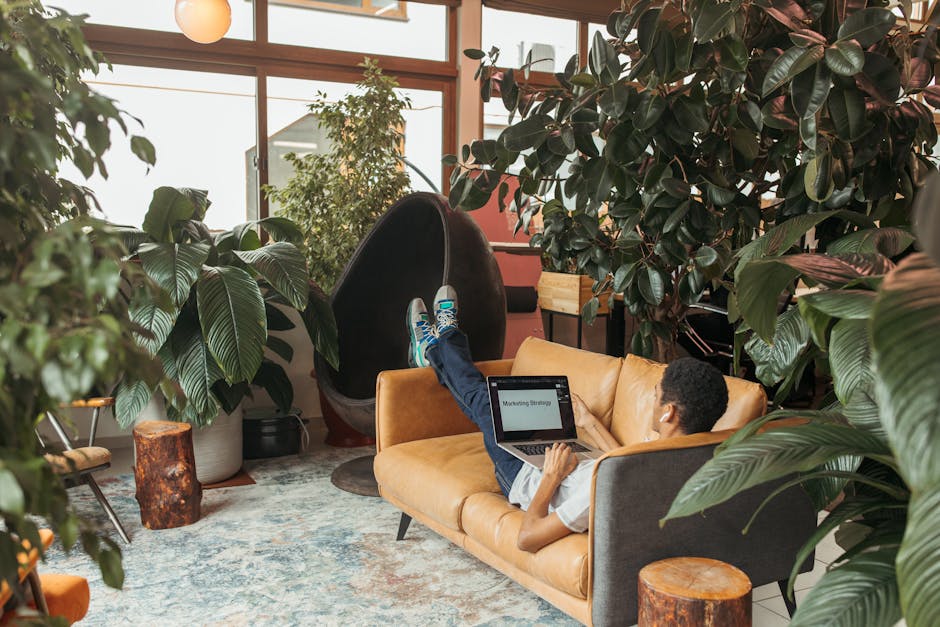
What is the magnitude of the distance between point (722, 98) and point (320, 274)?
117 inches

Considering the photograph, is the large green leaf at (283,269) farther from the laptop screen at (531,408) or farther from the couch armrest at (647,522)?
the couch armrest at (647,522)

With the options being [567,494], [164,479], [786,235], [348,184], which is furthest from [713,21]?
[348,184]

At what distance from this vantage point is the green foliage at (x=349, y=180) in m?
4.85

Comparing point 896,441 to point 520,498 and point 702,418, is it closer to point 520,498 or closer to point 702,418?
point 702,418

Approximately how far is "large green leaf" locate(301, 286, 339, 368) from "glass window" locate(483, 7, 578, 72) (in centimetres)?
308

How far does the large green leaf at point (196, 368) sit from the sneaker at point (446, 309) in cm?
100

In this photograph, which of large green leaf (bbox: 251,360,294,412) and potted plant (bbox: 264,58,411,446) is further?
potted plant (bbox: 264,58,411,446)

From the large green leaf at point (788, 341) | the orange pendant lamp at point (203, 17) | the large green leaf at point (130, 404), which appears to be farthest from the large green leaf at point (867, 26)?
the orange pendant lamp at point (203, 17)

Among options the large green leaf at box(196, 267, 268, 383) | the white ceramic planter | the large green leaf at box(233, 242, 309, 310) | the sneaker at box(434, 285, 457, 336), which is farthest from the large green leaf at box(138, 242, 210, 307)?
the sneaker at box(434, 285, 457, 336)

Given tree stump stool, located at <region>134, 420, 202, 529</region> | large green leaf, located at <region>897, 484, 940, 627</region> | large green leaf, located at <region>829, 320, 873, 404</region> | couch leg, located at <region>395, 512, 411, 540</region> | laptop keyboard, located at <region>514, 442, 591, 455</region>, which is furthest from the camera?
tree stump stool, located at <region>134, 420, 202, 529</region>

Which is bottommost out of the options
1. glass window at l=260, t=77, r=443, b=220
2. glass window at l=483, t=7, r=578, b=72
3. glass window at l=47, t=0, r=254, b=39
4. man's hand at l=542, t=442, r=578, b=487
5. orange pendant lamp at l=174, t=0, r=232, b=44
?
man's hand at l=542, t=442, r=578, b=487

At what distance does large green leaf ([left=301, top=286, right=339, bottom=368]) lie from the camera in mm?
4055

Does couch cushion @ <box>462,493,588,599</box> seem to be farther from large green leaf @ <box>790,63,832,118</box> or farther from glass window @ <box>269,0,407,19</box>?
glass window @ <box>269,0,407,19</box>

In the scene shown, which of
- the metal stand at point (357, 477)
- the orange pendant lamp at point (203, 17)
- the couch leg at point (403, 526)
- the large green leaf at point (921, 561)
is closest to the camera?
the large green leaf at point (921, 561)
